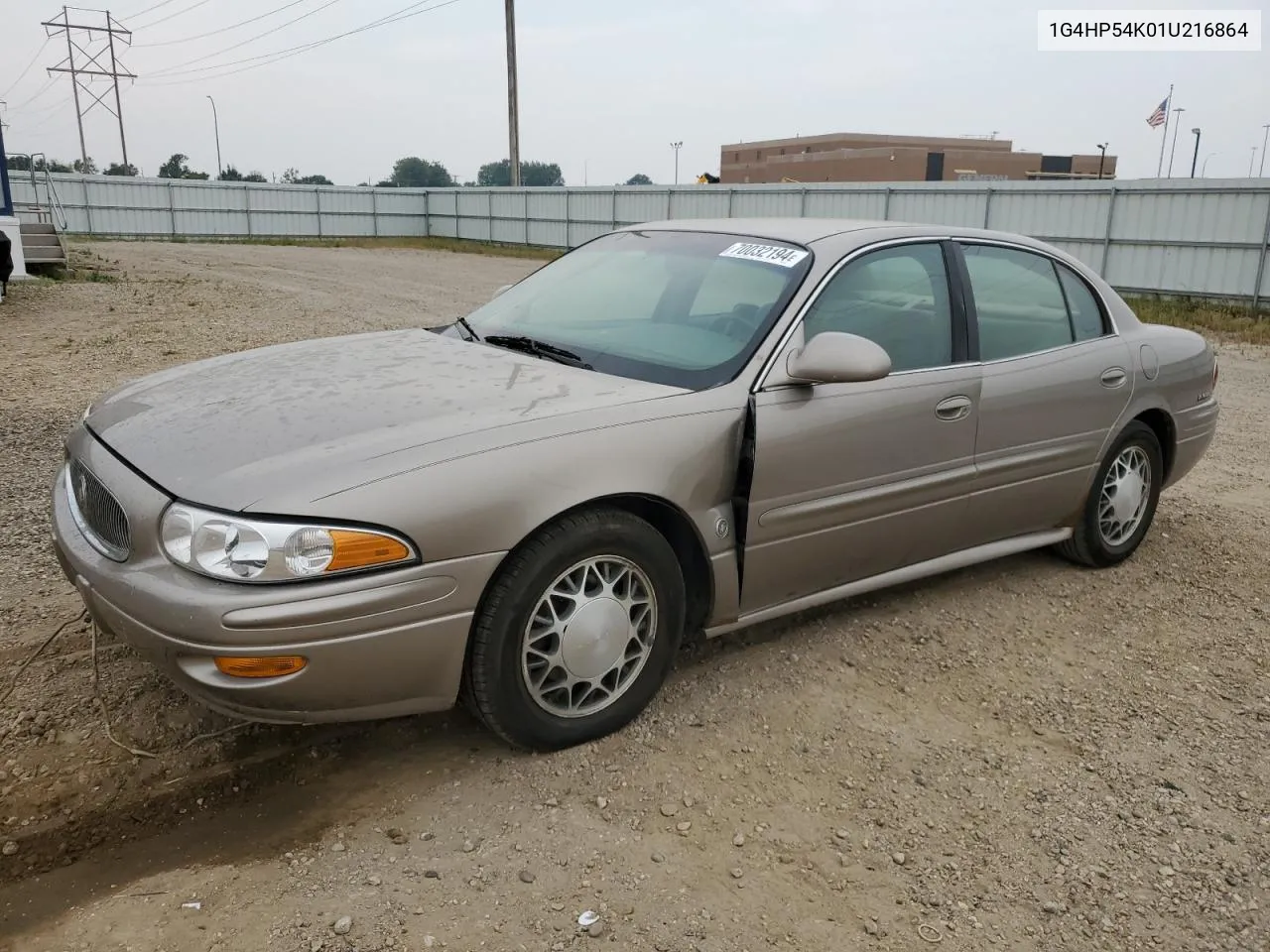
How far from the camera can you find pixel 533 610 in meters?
2.84

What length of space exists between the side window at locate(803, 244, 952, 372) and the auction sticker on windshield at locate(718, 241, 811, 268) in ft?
0.54

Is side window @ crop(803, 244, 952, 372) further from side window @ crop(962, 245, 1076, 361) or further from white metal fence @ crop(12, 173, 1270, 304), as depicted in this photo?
white metal fence @ crop(12, 173, 1270, 304)

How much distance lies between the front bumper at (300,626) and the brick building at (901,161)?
60.7m

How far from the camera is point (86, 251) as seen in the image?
23.5 metres

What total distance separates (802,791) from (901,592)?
170 centimetres

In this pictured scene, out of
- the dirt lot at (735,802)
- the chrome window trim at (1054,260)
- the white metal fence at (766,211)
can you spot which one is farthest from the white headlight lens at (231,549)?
the white metal fence at (766,211)

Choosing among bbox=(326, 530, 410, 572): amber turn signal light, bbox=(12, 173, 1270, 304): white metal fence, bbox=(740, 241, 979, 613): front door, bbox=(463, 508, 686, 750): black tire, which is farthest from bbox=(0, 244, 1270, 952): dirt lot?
bbox=(12, 173, 1270, 304): white metal fence

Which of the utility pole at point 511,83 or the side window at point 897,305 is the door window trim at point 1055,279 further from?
the utility pole at point 511,83

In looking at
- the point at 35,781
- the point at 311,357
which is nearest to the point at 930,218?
the point at 311,357

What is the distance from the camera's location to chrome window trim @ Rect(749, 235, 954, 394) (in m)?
3.32

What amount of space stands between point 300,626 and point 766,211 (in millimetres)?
23726

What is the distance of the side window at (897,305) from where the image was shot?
3596 millimetres

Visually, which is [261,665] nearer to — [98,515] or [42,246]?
[98,515]

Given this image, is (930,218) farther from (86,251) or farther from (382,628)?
(382,628)
